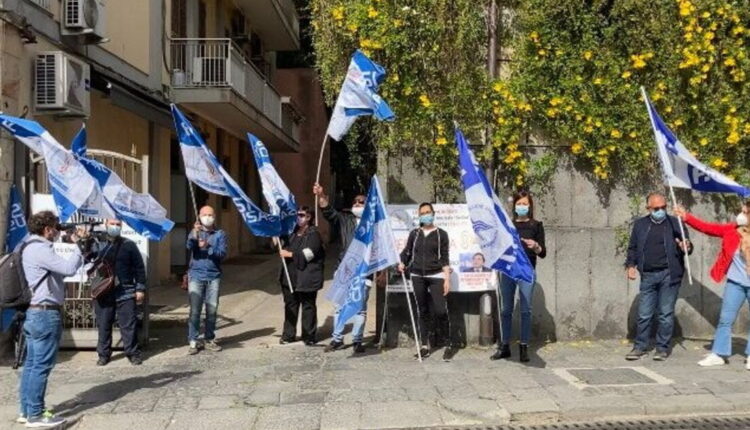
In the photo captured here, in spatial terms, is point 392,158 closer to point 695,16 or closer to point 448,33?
point 448,33

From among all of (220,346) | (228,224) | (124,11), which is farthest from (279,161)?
(220,346)

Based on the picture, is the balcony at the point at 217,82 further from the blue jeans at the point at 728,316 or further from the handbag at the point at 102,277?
the blue jeans at the point at 728,316

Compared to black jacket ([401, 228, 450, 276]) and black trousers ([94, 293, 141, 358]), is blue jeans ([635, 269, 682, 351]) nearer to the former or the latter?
black jacket ([401, 228, 450, 276])

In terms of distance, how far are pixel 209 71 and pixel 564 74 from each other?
29.2 feet

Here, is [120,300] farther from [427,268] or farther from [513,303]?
[513,303]

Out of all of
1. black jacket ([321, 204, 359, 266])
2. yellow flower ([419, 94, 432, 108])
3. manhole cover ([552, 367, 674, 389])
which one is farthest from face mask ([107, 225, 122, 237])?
manhole cover ([552, 367, 674, 389])

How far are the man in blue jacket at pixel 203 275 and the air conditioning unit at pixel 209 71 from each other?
7.10 meters

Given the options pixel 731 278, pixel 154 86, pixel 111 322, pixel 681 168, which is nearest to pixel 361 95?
pixel 681 168

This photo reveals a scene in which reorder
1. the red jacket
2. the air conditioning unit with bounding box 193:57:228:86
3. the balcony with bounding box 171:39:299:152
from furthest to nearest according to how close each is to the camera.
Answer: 1. the air conditioning unit with bounding box 193:57:228:86
2. the balcony with bounding box 171:39:299:152
3. the red jacket

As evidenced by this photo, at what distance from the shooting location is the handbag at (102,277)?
25.2ft

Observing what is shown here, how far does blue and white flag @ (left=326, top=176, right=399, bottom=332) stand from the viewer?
25.2 feet

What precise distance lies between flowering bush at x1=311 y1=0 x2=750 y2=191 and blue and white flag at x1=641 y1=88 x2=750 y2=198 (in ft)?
2.24

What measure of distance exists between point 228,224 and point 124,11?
8.72 meters

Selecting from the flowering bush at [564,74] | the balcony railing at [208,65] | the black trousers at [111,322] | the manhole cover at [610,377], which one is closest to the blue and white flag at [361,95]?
the flowering bush at [564,74]
